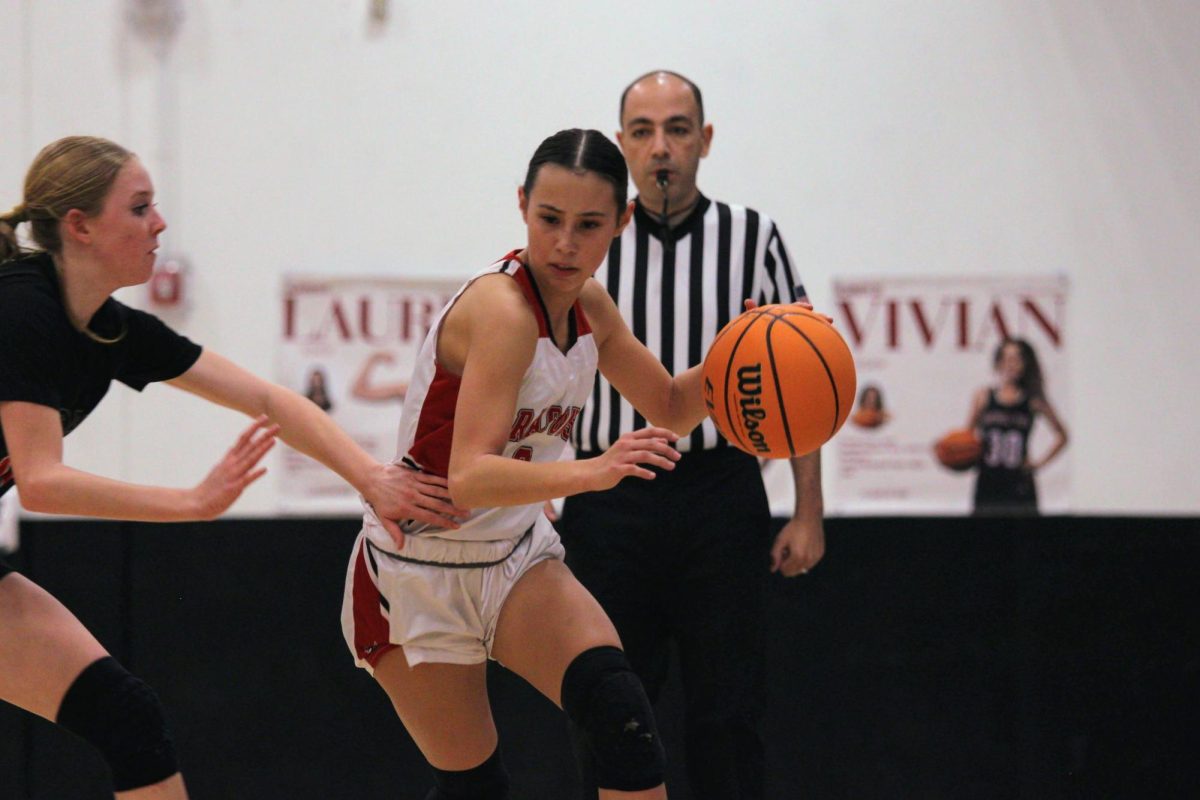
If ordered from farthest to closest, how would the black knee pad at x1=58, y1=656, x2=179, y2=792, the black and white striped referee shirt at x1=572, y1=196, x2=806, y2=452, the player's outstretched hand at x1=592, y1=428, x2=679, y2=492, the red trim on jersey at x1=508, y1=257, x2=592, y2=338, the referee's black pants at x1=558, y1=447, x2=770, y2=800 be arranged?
the black and white striped referee shirt at x1=572, y1=196, x2=806, y2=452, the referee's black pants at x1=558, y1=447, x2=770, y2=800, the red trim on jersey at x1=508, y1=257, x2=592, y2=338, the black knee pad at x1=58, y1=656, x2=179, y2=792, the player's outstretched hand at x1=592, y1=428, x2=679, y2=492

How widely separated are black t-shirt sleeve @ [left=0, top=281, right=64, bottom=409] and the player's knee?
115 cm

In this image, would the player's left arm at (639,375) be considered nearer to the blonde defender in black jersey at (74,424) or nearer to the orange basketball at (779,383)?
the orange basketball at (779,383)

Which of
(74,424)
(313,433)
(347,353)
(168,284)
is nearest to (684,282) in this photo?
(313,433)

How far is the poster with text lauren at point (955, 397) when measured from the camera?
4.65 m

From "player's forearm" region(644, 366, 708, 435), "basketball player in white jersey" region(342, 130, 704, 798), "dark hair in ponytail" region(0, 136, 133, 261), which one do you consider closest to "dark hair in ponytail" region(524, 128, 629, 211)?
"basketball player in white jersey" region(342, 130, 704, 798)

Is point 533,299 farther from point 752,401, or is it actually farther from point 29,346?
point 29,346

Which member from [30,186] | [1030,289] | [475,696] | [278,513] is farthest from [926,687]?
[30,186]

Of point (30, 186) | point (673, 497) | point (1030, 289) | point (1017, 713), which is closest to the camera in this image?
point (30, 186)

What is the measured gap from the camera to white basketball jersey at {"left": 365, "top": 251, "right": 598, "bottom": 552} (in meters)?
2.64

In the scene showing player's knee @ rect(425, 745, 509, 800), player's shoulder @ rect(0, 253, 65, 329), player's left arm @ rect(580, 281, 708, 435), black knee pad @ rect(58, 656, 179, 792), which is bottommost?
player's knee @ rect(425, 745, 509, 800)

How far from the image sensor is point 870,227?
4.71 meters

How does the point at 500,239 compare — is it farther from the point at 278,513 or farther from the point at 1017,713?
the point at 1017,713

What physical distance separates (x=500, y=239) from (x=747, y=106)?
1061 mm

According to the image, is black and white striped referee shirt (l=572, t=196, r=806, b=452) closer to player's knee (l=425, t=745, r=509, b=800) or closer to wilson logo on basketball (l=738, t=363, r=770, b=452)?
wilson logo on basketball (l=738, t=363, r=770, b=452)
